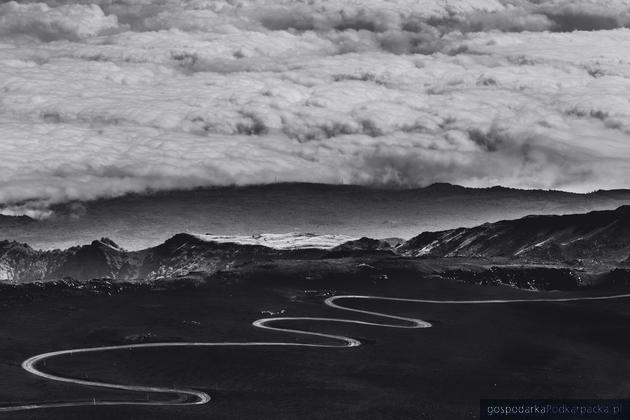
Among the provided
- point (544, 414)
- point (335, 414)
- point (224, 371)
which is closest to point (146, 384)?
point (224, 371)

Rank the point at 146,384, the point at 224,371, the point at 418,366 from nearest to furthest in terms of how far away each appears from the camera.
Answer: the point at 146,384
the point at 224,371
the point at 418,366

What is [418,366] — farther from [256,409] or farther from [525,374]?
[256,409]

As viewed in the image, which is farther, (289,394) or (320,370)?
(320,370)

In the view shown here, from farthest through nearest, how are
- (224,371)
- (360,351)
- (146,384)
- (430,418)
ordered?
1. (360,351)
2. (224,371)
3. (146,384)
4. (430,418)

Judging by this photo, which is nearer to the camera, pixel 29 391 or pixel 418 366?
pixel 29 391

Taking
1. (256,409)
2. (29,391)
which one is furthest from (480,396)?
(29,391)

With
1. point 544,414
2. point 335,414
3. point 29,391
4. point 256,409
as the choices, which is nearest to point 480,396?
point 544,414

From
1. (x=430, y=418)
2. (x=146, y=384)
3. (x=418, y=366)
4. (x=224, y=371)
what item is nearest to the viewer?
(x=430, y=418)

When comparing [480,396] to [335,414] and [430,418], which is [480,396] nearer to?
[430,418]

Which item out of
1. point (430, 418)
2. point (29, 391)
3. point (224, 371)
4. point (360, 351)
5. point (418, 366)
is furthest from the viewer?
point (360, 351)
